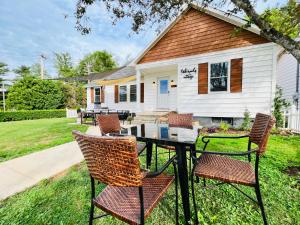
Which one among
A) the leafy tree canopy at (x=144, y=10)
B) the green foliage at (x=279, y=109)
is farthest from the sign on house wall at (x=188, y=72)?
the green foliage at (x=279, y=109)

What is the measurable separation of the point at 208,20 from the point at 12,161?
29.8ft

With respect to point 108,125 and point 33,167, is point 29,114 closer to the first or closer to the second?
point 33,167

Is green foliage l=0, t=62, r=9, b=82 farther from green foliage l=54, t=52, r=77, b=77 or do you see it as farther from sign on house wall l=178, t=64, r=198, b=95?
sign on house wall l=178, t=64, r=198, b=95

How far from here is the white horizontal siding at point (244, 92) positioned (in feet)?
23.9

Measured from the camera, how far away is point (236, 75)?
789 cm

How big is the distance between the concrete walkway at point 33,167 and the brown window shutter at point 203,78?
6.24 meters

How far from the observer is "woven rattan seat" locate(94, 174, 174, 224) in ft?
4.67

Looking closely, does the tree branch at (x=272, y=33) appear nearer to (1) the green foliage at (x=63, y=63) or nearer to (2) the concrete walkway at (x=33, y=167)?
(2) the concrete walkway at (x=33, y=167)

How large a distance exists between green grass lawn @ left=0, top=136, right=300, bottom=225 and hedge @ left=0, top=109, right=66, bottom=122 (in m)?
16.4

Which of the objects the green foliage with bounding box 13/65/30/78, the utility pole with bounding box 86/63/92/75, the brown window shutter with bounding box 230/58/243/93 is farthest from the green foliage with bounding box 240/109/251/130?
the green foliage with bounding box 13/65/30/78

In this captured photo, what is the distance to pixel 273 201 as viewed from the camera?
2432 millimetres

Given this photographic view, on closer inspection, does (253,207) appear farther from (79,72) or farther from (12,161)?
(79,72)

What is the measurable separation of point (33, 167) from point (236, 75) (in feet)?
25.9

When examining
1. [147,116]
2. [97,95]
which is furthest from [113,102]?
[147,116]
